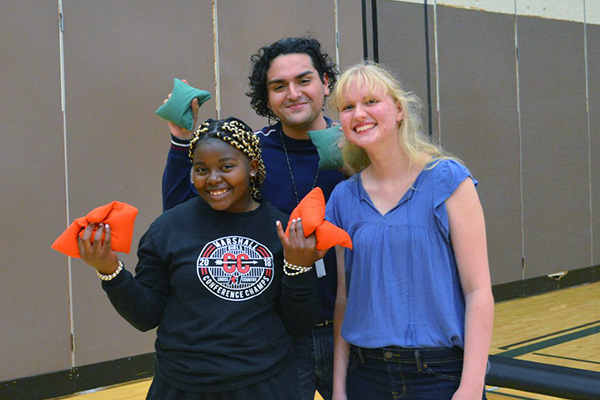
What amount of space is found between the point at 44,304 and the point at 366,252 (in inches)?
114

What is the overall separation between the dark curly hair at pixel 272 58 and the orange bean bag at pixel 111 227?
24.9 inches

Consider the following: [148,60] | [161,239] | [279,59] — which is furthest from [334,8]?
[161,239]

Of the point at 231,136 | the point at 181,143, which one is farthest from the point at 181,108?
the point at 231,136

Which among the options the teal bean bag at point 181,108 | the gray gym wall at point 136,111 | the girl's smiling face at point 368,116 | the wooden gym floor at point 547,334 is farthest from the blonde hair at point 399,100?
the wooden gym floor at point 547,334

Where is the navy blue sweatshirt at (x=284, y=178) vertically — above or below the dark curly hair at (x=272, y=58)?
below

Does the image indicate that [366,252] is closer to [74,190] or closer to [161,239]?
[161,239]

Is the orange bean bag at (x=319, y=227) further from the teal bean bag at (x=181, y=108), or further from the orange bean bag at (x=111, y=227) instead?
the teal bean bag at (x=181, y=108)

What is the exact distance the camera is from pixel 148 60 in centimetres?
425

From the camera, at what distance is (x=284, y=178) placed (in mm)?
1802

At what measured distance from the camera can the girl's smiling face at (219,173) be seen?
153cm

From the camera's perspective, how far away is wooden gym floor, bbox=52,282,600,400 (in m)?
3.33

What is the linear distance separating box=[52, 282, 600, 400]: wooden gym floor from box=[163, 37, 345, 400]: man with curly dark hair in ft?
5.68

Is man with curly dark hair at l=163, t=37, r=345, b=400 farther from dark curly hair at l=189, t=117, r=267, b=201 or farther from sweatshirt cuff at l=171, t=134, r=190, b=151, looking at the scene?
dark curly hair at l=189, t=117, r=267, b=201

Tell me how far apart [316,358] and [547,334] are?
2.46 m
